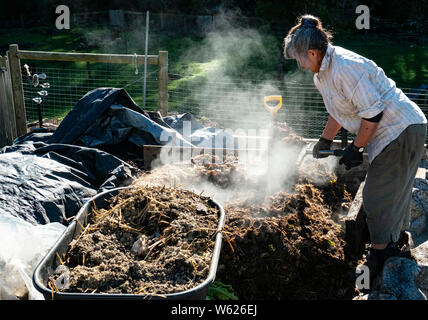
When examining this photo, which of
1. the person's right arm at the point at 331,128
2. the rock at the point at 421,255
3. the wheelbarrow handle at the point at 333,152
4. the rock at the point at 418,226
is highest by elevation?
the person's right arm at the point at 331,128

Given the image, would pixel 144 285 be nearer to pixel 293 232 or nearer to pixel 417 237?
pixel 293 232

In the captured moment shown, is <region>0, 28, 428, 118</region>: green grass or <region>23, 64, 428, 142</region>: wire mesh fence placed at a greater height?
<region>0, 28, 428, 118</region>: green grass

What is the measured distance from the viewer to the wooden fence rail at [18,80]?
6.34 m

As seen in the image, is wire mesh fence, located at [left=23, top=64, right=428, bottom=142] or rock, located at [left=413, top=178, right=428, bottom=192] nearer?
rock, located at [left=413, top=178, right=428, bottom=192]

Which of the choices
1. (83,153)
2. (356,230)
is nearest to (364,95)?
(356,230)

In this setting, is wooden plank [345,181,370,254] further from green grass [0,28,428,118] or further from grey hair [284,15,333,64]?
green grass [0,28,428,118]

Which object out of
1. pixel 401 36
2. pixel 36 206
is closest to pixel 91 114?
pixel 36 206

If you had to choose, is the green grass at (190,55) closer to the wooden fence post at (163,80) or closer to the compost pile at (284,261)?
the wooden fence post at (163,80)

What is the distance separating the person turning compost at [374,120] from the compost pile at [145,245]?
3.88 ft

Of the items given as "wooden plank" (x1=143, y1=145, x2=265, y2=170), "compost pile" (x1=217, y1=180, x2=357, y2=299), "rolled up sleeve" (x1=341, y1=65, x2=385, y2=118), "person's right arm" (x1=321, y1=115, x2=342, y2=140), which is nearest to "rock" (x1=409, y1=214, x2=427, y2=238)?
"compost pile" (x1=217, y1=180, x2=357, y2=299)

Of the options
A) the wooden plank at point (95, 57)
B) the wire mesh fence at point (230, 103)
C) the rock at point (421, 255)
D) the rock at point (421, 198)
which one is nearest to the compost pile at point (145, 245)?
the rock at point (421, 255)

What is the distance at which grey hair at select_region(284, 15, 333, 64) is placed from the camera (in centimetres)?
293

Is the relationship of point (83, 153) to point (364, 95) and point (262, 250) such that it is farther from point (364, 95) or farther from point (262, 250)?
point (364, 95)
